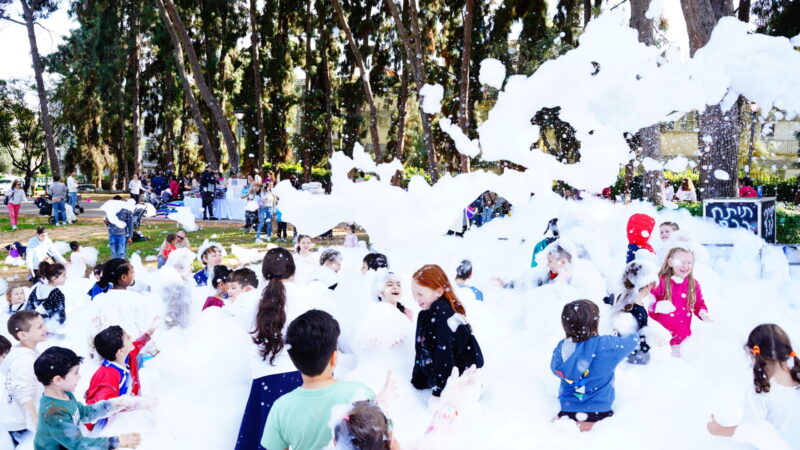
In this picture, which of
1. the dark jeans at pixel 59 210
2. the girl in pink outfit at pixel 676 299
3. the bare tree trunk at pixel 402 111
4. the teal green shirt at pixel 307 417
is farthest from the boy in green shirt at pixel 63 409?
the bare tree trunk at pixel 402 111

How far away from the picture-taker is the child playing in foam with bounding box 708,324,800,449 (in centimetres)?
319

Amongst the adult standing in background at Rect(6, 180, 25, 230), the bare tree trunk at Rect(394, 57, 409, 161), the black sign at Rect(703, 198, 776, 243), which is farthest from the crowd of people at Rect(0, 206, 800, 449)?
the bare tree trunk at Rect(394, 57, 409, 161)

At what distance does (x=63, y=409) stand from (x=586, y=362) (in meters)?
2.95

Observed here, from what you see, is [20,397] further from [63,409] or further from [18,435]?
[63,409]

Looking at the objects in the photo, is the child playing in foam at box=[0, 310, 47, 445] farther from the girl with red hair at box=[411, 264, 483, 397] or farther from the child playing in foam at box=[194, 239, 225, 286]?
the child playing in foam at box=[194, 239, 225, 286]

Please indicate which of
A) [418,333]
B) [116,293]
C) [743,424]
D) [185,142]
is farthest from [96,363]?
[185,142]

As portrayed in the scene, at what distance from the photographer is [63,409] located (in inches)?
136

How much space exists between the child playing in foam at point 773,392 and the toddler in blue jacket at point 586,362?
0.72m

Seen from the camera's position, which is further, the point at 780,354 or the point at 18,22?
the point at 18,22

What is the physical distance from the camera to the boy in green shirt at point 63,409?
3453 mm

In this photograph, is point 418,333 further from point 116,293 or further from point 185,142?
point 185,142

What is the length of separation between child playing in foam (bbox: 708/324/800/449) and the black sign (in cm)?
635

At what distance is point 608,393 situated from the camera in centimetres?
401

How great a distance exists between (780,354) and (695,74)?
5.23m
